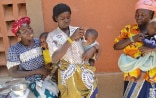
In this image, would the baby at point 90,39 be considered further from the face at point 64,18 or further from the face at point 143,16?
the face at point 143,16

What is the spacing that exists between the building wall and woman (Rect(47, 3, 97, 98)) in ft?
1.54

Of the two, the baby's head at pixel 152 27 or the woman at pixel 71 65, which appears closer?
the baby's head at pixel 152 27

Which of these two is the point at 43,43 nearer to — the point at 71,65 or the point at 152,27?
the point at 71,65

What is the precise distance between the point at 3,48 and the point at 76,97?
118 centimetres

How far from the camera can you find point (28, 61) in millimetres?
2961

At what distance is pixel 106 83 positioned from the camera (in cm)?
363

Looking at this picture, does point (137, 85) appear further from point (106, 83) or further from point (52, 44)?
point (52, 44)

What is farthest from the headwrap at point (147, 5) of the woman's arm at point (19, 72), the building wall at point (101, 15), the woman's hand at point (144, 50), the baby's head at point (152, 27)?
the woman's arm at point (19, 72)

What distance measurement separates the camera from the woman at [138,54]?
279 centimetres

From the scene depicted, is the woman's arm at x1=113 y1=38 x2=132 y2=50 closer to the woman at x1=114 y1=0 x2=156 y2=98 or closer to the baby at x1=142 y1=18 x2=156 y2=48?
the woman at x1=114 y1=0 x2=156 y2=98

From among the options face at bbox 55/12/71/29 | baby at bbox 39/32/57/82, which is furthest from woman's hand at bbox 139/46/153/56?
baby at bbox 39/32/57/82

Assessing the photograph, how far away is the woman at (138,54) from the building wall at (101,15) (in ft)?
1.28

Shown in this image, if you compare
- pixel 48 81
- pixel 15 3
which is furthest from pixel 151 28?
pixel 15 3

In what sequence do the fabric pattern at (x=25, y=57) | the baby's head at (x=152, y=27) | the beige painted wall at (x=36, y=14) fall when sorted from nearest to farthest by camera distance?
the baby's head at (x=152, y=27)
the fabric pattern at (x=25, y=57)
the beige painted wall at (x=36, y=14)
